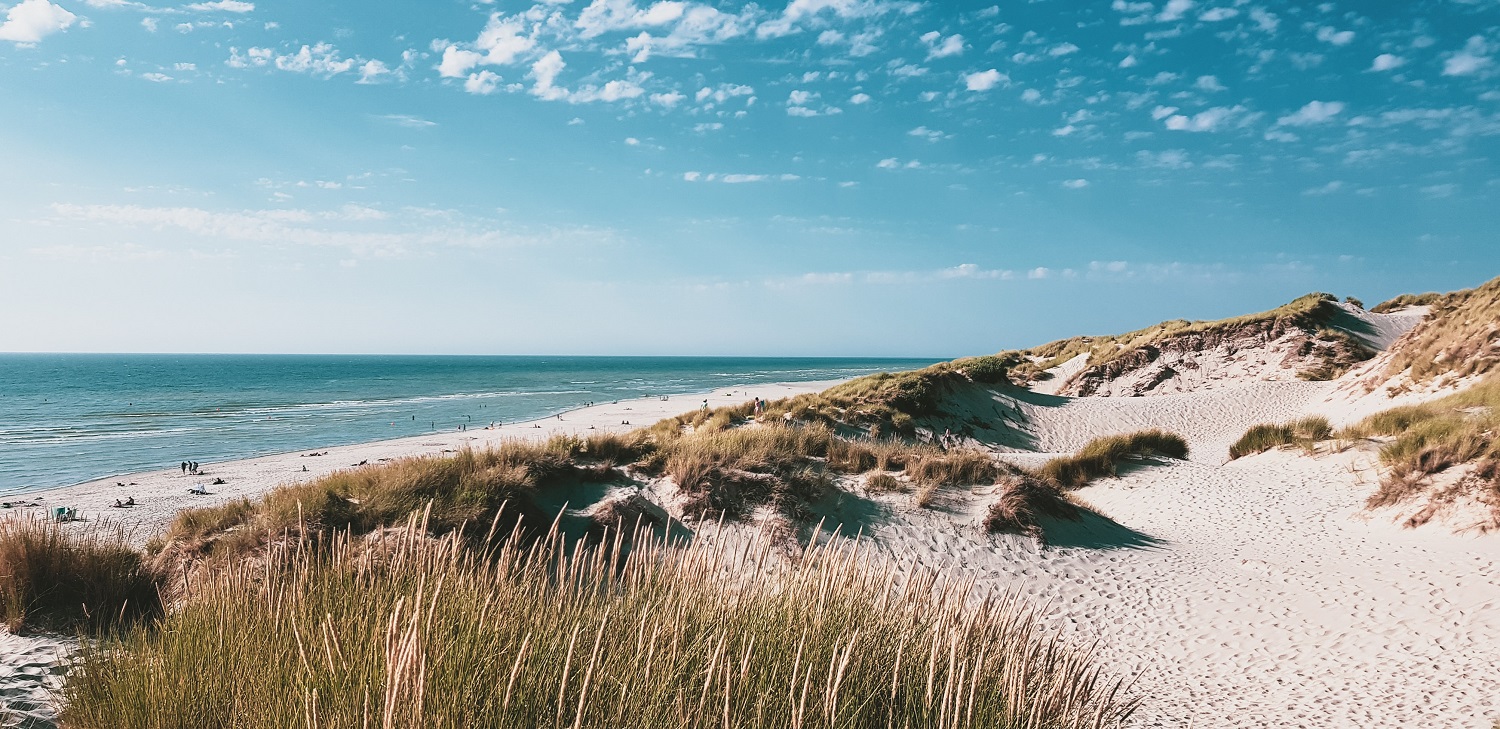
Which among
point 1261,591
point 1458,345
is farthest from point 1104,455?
point 1458,345

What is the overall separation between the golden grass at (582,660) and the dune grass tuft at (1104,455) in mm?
13844

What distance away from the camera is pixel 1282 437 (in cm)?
1816

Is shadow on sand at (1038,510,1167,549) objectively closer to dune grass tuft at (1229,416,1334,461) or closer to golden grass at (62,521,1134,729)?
dune grass tuft at (1229,416,1334,461)

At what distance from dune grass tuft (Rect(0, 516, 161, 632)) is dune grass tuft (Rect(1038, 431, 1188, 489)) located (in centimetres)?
1579

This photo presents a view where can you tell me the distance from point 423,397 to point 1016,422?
5623 centimetres

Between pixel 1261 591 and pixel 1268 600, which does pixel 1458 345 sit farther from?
pixel 1268 600

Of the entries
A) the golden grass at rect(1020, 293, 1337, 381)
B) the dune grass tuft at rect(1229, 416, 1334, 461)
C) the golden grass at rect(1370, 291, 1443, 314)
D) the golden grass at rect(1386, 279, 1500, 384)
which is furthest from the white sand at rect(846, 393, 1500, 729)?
the golden grass at rect(1370, 291, 1443, 314)

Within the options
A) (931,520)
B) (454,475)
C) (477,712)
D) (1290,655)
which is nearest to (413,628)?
(477,712)

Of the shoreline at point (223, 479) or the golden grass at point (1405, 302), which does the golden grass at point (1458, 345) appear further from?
the shoreline at point (223, 479)

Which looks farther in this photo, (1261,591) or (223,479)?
(223,479)

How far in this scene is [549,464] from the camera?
11203 mm

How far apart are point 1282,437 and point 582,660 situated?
69.6ft

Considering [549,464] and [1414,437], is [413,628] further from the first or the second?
[1414,437]

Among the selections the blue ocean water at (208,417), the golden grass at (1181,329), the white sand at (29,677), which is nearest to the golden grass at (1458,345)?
the golden grass at (1181,329)
